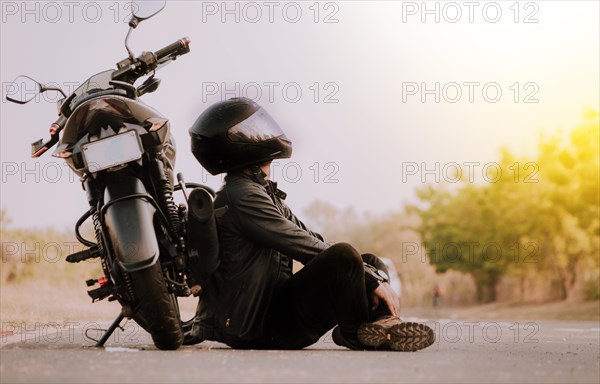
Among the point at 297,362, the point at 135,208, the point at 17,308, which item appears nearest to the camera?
the point at 297,362

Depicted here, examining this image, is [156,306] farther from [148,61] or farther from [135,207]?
[148,61]

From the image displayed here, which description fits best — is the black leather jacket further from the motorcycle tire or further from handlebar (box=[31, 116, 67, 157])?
handlebar (box=[31, 116, 67, 157])

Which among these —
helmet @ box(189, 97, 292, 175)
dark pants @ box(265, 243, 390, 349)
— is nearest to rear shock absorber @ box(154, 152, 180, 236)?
helmet @ box(189, 97, 292, 175)

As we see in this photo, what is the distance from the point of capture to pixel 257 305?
7250mm

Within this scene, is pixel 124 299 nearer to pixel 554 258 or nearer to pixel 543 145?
pixel 554 258

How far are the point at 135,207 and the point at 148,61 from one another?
1647 mm

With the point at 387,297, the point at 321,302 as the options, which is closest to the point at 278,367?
the point at 321,302

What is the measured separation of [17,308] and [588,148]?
4285 cm

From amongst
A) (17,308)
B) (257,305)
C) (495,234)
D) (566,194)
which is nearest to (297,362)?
(257,305)

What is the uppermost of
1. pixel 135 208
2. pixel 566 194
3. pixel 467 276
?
pixel 135 208

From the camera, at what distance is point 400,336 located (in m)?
7.38

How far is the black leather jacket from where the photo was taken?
725cm

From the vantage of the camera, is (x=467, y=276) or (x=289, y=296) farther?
(x=467, y=276)

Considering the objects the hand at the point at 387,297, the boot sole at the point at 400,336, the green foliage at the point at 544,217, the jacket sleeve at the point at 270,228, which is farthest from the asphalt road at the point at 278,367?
the green foliage at the point at 544,217
